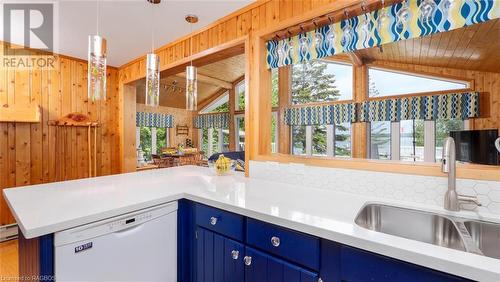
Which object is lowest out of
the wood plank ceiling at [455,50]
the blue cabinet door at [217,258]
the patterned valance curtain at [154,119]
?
the blue cabinet door at [217,258]

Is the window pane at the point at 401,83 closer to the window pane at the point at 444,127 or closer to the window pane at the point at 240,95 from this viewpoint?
the window pane at the point at 444,127

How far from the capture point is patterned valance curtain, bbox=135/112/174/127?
666 centimetres

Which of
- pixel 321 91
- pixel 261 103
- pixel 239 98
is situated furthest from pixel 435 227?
pixel 239 98

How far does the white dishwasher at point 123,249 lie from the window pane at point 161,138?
6.31 metres

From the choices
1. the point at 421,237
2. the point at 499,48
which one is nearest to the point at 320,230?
the point at 421,237

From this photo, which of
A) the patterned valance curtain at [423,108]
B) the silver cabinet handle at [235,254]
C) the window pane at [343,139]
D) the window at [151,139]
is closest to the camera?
the silver cabinet handle at [235,254]

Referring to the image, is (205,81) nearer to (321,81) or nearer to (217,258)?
(321,81)

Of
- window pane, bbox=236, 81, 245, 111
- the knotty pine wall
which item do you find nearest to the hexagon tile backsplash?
the knotty pine wall

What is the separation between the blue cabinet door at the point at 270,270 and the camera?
1.02 meters

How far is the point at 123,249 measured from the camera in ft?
3.99

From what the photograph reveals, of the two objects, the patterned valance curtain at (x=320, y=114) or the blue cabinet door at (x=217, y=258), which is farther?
the patterned valance curtain at (x=320, y=114)

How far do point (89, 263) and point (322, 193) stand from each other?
129 centimetres

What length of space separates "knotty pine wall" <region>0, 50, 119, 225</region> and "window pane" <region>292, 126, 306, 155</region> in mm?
3935

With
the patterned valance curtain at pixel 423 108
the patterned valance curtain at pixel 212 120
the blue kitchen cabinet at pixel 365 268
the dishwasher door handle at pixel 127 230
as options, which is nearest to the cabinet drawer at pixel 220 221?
the dishwasher door handle at pixel 127 230
